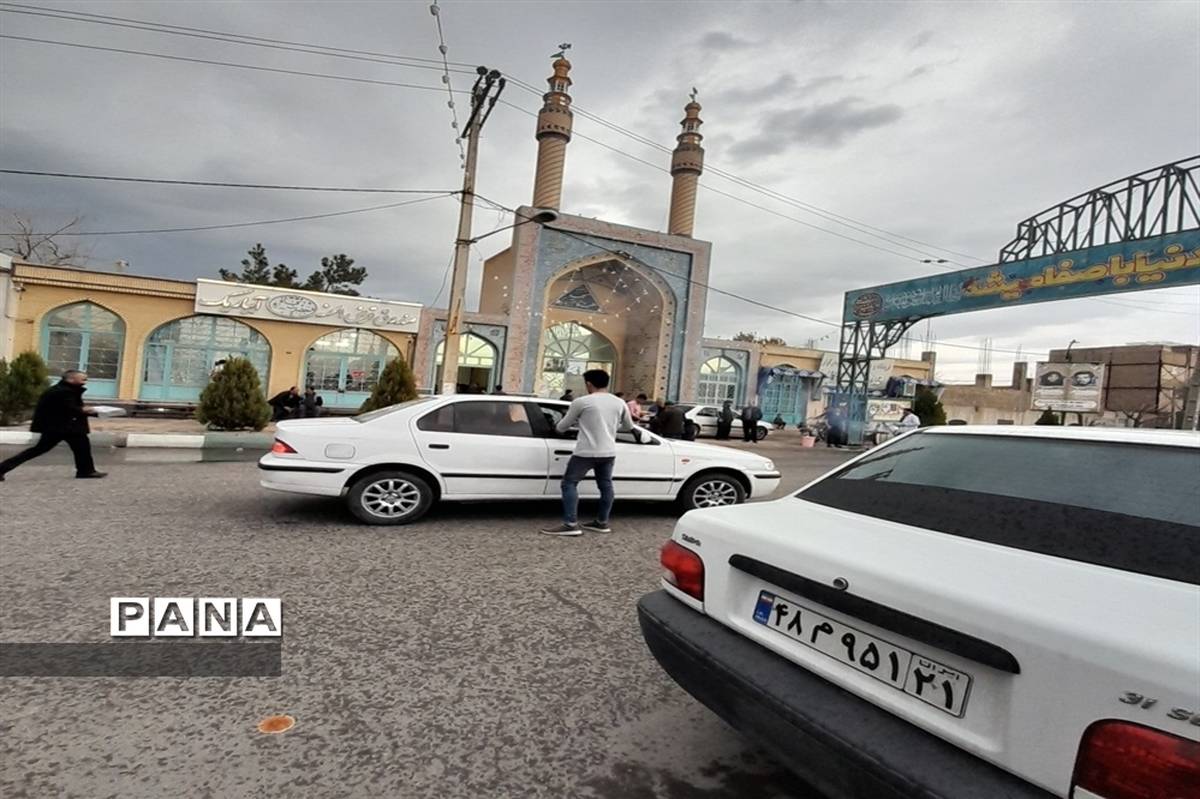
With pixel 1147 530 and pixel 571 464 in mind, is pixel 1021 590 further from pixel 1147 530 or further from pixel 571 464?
pixel 571 464

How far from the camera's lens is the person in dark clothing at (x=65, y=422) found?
282 inches

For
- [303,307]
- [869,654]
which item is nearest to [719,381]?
[303,307]

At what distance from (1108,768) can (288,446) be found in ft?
18.3

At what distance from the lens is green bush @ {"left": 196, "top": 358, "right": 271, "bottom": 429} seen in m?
12.9

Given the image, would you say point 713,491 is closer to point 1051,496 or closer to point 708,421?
point 1051,496

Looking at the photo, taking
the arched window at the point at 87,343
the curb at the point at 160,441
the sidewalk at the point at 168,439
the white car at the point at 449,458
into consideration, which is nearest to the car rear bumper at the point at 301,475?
the white car at the point at 449,458

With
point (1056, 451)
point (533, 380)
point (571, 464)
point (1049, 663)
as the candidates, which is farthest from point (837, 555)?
point (533, 380)

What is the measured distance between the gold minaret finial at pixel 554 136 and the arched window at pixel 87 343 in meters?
15.3

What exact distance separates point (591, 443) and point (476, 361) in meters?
19.6

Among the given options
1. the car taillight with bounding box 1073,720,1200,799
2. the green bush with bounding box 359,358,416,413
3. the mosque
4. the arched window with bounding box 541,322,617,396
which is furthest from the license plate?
the arched window with bounding box 541,322,617,396

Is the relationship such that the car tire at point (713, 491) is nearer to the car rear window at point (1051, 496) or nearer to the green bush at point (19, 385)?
the car rear window at point (1051, 496)

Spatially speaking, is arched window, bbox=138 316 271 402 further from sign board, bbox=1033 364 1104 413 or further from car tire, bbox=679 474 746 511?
sign board, bbox=1033 364 1104 413

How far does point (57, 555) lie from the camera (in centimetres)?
428

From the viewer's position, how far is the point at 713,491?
672cm
